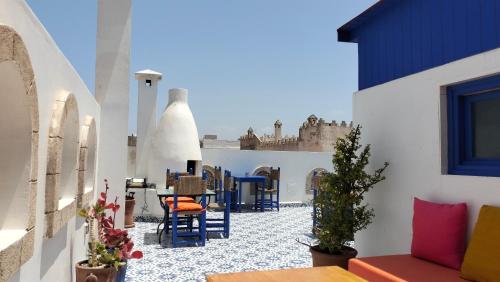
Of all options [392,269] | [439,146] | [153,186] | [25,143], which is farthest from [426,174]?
[153,186]

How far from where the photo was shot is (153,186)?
36.0 feet

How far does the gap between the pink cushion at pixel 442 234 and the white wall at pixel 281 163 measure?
393 inches

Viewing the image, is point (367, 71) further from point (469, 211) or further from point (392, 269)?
point (392, 269)

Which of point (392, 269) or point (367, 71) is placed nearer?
point (392, 269)

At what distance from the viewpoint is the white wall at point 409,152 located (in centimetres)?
356

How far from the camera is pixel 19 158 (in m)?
2.06

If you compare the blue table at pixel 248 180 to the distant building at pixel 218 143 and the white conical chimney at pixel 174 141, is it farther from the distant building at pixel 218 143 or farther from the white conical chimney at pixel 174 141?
the distant building at pixel 218 143

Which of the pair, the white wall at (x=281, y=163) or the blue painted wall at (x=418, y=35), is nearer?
the blue painted wall at (x=418, y=35)

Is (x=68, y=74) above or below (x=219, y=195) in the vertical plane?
above

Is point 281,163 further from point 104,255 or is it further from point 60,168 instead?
point 60,168

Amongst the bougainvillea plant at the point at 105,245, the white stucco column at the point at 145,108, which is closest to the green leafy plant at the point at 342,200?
the bougainvillea plant at the point at 105,245

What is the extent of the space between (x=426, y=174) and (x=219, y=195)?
8.88 metres

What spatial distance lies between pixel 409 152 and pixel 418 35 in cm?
149

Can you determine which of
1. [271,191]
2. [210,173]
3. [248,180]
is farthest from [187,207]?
[210,173]
